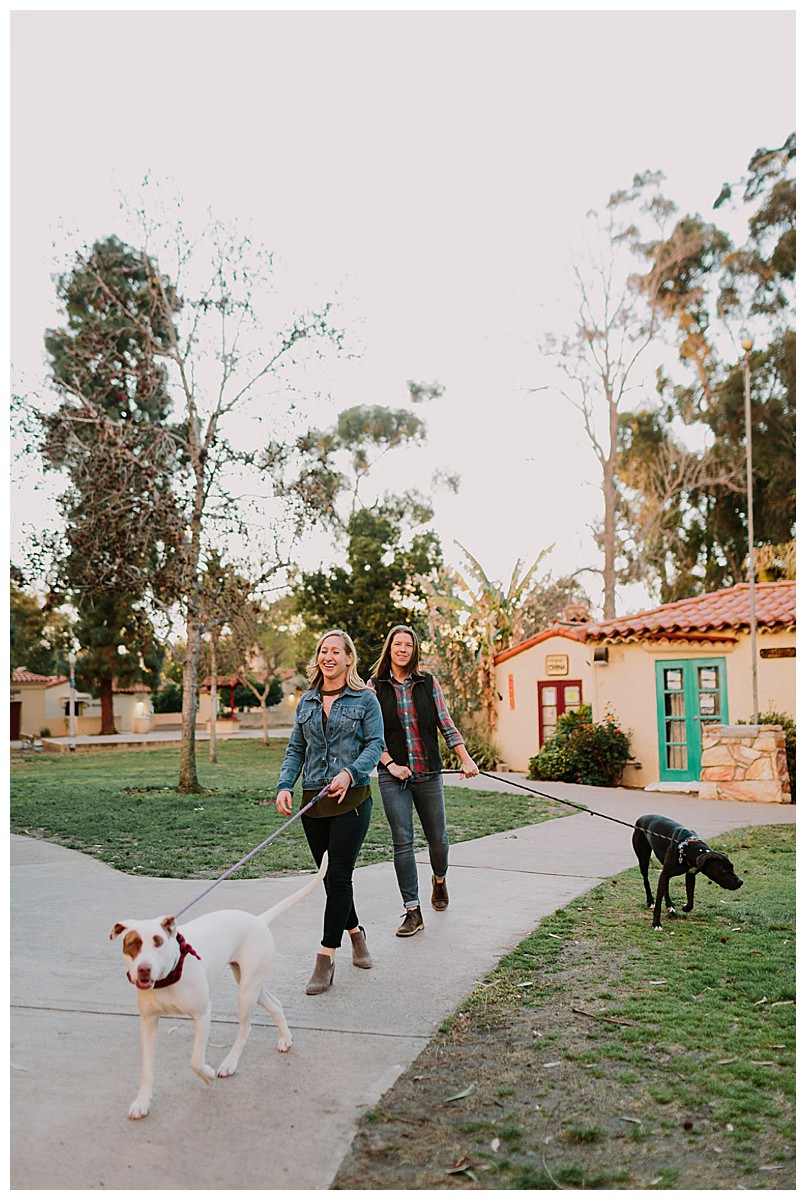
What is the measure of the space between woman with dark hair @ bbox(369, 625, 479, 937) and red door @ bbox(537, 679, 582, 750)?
11.3m

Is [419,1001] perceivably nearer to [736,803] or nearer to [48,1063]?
[48,1063]

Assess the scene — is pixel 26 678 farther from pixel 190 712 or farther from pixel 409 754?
pixel 409 754

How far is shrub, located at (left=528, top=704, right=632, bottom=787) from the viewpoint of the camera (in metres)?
15.4

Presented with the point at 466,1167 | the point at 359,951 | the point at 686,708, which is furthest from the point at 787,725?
the point at 466,1167

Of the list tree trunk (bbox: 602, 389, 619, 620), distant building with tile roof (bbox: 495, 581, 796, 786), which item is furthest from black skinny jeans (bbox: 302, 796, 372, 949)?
tree trunk (bbox: 602, 389, 619, 620)

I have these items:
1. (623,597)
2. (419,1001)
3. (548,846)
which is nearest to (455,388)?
(623,597)

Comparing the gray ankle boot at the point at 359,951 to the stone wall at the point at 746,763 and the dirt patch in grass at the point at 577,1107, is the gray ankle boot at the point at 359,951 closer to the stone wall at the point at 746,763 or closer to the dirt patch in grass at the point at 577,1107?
the dirt patch in grass at the point at 577,1107

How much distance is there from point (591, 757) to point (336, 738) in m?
11.3

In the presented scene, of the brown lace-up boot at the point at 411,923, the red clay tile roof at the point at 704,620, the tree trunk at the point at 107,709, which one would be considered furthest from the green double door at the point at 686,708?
the tree trunk at the point at 107,709

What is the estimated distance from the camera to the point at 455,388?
32688mm

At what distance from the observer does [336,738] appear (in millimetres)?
4762

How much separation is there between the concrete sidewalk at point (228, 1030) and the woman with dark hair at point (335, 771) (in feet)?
0.90

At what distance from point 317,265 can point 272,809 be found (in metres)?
8.57

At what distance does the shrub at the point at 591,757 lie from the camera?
1541 centimetres
